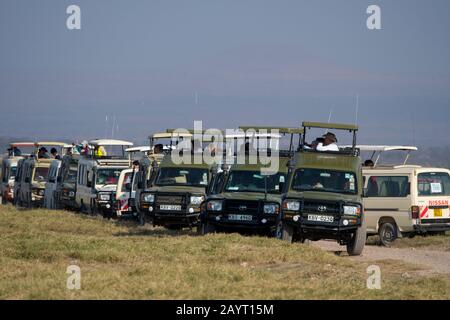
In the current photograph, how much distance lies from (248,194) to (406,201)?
427cm

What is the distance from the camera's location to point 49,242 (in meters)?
19.7

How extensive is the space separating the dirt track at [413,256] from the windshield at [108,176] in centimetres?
1015

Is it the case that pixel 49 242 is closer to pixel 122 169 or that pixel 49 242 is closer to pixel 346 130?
pixel 346 130

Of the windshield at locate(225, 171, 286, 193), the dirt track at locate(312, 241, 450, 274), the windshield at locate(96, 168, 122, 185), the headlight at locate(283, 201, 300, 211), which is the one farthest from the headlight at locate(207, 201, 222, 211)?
the windshield at locate(96, 168, 122, 185)

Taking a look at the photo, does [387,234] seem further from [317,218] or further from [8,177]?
[8,177]

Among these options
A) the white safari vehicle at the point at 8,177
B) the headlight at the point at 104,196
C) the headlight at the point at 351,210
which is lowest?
the white safari vehicle at the point at 8,177

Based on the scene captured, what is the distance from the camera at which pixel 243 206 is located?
22938mm

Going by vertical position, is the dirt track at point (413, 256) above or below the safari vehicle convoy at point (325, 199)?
below

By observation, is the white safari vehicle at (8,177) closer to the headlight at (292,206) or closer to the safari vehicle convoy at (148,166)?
the safari vehicle convoy at (148,166)

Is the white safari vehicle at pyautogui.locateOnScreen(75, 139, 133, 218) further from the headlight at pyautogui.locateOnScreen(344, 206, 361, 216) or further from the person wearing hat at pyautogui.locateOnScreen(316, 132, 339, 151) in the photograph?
the headlight at pyautogui.locateOnScreen(344, 206, 361, 216)

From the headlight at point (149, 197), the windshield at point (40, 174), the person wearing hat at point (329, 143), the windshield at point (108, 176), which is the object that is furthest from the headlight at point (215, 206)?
the windshield at point (40, 174)

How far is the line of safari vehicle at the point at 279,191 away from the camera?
71.7 ft
